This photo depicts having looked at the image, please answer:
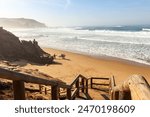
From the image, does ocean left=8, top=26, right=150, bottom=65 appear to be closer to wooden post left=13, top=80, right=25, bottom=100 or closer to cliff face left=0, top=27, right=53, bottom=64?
cliff face left=0, top=27, right=53, bottom=64

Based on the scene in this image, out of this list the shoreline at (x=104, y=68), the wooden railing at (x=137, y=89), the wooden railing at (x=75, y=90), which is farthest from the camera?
the shoreline at (x=104, y=68)

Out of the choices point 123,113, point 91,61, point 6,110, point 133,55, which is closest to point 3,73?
point 6,110

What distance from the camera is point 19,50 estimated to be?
779 inches

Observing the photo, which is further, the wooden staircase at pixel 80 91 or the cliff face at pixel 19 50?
the cliff face at pixel 19 50

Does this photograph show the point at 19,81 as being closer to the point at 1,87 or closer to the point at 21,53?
the point at 1,87

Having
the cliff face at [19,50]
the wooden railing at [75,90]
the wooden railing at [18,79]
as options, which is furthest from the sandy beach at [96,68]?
the wooden railing at [18,79]

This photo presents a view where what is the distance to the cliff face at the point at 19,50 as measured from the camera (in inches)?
746

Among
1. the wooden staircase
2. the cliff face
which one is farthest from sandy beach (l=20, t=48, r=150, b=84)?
the wooden staircase

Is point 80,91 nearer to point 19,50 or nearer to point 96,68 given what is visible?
point 96,68

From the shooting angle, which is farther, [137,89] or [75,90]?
[75,90]

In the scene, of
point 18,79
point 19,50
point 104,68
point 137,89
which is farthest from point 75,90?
point 19,50

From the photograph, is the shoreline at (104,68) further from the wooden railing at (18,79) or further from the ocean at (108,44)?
the wooden railing at (18,79)

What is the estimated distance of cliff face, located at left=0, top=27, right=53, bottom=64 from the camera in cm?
1895

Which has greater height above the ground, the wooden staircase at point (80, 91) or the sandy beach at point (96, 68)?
the wooden staircase at point (80, 91)
